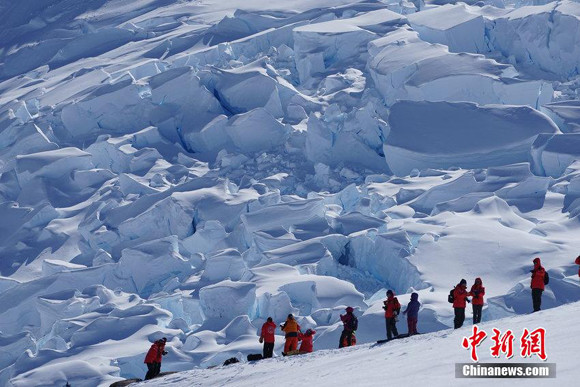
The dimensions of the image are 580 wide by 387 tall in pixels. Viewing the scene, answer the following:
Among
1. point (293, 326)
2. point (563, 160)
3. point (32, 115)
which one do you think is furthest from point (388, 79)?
point (293, 326)

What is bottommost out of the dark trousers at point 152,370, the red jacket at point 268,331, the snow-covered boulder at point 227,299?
the snow-covered boulder at point 227,299

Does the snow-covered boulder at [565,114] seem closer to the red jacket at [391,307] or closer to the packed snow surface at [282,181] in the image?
the packed snow surface at [282,181]

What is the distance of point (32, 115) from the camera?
104 ft

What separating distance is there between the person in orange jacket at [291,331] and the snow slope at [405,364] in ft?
1.50

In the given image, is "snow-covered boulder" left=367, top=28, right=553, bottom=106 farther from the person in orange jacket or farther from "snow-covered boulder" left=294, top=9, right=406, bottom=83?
the person in orange jacket

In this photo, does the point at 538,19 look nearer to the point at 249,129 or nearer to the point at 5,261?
the point at 249,129

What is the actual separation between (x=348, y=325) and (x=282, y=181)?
1228cm

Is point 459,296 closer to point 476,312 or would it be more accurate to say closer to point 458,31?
point 476,312

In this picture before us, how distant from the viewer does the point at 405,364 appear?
35.8ft

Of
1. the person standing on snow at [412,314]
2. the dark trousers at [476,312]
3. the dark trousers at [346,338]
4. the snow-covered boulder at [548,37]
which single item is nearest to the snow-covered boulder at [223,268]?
the dark trousers at [346,338]

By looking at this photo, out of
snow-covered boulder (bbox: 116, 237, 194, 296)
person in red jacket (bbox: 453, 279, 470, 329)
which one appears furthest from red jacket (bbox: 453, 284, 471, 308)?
snow-covered boulder (bbox: 116, 237, 194, 296)

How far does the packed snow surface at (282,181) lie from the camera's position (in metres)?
19.6

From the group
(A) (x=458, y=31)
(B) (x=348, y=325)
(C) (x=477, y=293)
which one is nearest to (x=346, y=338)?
(B) (x=348, y=325)

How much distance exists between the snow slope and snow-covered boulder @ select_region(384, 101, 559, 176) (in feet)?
38.6
